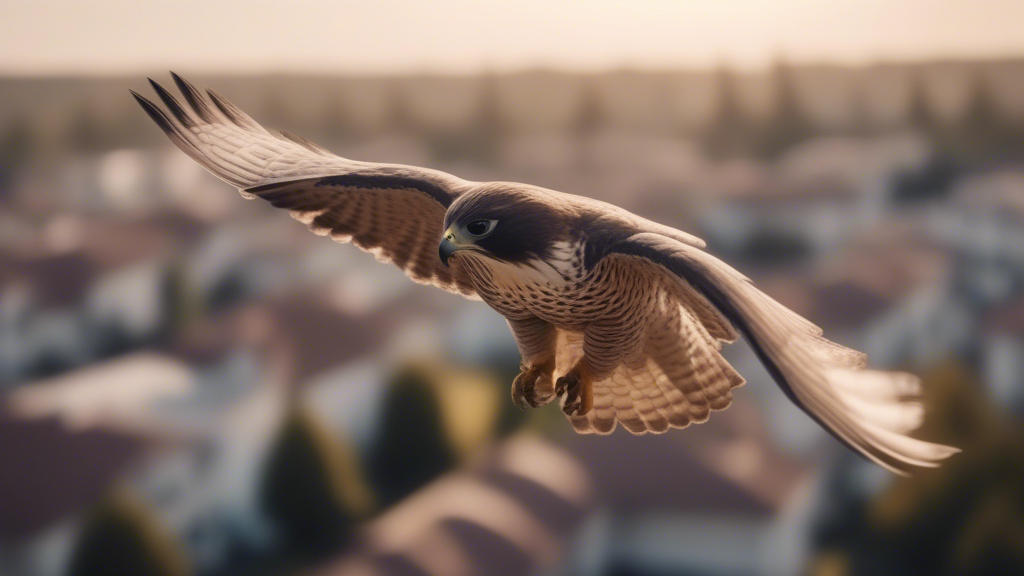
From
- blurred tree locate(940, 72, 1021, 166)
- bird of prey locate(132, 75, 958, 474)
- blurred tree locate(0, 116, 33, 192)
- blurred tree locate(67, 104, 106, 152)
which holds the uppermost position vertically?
blurred tree locate(940, 72, 1021, 166)

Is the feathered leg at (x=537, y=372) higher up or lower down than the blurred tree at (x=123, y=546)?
higher up

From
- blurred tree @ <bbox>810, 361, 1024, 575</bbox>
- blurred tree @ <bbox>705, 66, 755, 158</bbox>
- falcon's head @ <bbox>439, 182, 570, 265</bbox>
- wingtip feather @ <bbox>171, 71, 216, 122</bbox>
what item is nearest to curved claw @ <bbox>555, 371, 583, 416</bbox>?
falcon's head @ <bbox>439, 182, 570, 265</bbox>

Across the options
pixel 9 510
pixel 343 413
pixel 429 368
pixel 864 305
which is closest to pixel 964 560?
pixel 864 305

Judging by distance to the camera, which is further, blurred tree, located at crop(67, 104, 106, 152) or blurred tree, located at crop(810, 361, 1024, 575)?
blurred tree, located at crop(67, 104, 106, 152)

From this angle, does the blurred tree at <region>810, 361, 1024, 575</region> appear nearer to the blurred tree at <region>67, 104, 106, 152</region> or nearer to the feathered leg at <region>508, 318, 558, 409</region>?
the feathered leg at <region>508, 318, 558, 409</region>

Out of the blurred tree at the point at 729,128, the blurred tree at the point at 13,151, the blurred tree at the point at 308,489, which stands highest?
the blurred tree at the point at 729,128

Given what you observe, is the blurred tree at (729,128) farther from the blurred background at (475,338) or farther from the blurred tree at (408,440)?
the blurred tree at (408,440)

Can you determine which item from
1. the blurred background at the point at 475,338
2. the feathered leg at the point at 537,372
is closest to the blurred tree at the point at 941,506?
the blurred background at the point at 475,338
